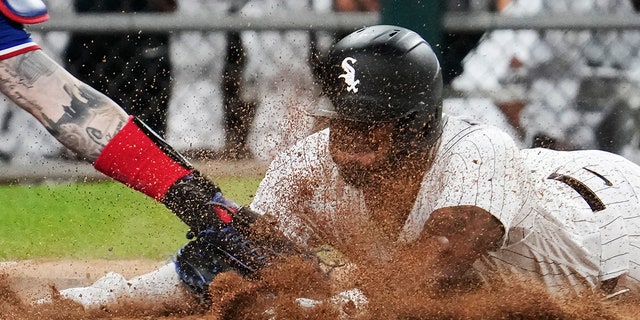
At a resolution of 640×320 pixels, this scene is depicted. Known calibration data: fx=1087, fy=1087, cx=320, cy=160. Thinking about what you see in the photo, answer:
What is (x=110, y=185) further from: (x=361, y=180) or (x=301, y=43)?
(x=361, y=180)

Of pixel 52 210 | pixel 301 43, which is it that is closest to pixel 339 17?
pixel 301 43

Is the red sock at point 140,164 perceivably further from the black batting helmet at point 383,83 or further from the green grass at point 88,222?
the green grass at point 88,222

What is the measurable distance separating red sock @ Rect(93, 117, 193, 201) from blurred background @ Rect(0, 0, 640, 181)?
2541 millimetres

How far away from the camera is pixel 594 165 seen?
4.45 m

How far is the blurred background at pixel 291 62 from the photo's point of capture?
6.82m

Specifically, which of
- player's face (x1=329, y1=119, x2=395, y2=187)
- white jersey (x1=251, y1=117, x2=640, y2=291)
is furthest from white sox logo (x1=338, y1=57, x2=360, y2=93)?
white jersey (x1=251, y1=117, x2=640, y2=291)

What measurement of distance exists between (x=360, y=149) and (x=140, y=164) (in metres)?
0.83

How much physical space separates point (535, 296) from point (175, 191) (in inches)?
53.0

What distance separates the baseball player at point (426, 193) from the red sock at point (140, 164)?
11.4 inches

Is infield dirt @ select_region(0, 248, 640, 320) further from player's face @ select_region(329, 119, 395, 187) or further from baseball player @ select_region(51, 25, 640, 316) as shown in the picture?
player's face @ select_region(329, 119, 395, 187)

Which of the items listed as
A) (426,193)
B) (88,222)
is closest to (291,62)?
(88,222)

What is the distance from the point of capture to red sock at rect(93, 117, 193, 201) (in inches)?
158

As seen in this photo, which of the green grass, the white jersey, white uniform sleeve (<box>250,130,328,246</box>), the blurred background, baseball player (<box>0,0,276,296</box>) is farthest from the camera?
the blurred background

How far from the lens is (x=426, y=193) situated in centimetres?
388
